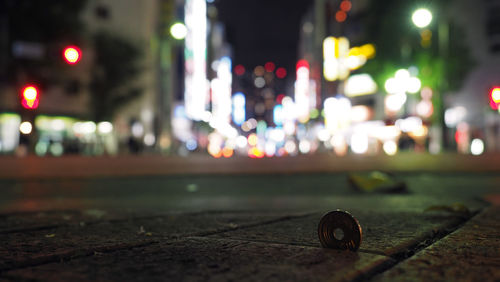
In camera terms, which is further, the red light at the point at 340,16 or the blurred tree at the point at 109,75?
the red light at the point at 340,16

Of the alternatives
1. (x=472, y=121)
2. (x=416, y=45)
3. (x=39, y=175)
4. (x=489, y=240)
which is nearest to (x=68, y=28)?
(x=39, y=175)

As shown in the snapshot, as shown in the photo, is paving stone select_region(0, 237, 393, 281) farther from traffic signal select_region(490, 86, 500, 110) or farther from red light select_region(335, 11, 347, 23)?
red light select_region(335, 11, 347, 23)

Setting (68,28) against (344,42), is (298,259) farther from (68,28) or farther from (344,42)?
(344,42)

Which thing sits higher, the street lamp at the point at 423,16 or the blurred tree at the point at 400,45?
the blurred tree at the point at 400,45

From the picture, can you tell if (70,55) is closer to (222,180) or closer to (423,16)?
(222,180)

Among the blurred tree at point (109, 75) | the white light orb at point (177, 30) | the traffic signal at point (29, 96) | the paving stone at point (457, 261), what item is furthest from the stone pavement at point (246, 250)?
the blurred tree at point (109, 75)

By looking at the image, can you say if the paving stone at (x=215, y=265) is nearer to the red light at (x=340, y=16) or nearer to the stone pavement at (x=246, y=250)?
the stone pavement at (x=246, y=250)

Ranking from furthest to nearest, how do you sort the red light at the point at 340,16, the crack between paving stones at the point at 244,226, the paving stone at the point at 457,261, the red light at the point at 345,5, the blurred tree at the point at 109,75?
the red light at the point at 340,16, the red light at the point at 345,5, the blurred tree at the point at 109,75, the crack between paving stones at the point at 244,226, the paving stone at the point at 457,261

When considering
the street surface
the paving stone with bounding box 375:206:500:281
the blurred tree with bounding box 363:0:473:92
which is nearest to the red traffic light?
the street surface
